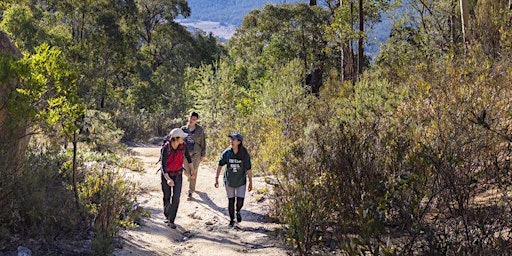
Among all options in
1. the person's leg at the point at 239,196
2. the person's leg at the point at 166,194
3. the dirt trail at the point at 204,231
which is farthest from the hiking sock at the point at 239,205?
the person's leg at the point at 166,194

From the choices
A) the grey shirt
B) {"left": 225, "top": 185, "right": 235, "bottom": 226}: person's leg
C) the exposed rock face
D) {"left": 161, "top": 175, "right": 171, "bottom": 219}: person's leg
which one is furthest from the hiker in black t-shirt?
the exposed rock face

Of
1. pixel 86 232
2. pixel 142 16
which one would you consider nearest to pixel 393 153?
pixel 86 232

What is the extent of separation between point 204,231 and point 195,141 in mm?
2271

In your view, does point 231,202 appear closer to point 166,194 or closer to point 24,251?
point 166,194

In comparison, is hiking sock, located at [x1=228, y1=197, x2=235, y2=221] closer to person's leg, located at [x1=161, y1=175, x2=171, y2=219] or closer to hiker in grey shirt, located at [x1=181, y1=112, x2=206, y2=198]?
person's leg, located at [x1=161, y1=175, x2=171, y2=219]

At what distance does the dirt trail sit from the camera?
627 cm

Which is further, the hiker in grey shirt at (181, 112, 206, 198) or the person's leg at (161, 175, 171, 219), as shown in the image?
the hiker in grey shirt at (181, 112, 206, 198)

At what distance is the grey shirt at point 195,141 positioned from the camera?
904cm

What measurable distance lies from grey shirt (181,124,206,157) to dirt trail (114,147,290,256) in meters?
0.99

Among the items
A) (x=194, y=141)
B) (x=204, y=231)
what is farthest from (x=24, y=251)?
(x=194, y=141)

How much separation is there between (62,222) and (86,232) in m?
0.36

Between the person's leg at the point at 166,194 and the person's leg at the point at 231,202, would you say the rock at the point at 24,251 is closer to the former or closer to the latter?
the person's leg at the point at 166,194

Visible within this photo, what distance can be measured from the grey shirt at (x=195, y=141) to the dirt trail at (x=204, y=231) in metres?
0.99

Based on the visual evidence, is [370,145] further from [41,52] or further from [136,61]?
[136,61]
